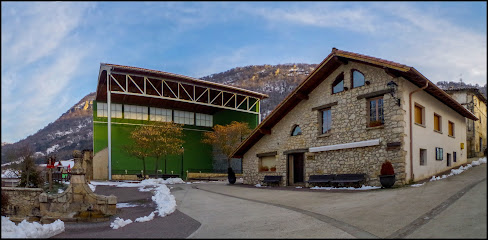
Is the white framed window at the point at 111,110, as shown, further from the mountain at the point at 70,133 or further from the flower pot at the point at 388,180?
the mountain at the point at 70,133

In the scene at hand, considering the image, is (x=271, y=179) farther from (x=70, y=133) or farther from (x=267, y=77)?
(x=267, y=77)

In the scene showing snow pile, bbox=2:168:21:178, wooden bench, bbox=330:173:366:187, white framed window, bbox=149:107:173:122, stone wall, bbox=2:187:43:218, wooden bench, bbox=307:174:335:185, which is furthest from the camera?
white framed window, bbox=149:107:173:122

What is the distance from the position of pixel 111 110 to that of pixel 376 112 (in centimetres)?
2450

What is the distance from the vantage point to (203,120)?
134 feet

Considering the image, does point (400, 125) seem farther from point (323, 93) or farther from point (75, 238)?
point (75, 238)

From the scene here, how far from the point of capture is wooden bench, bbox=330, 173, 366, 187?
18.0 m

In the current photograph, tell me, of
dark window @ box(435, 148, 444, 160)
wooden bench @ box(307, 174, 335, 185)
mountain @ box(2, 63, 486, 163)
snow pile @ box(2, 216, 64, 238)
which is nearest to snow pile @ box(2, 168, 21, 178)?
snow pile @ box(2, 216, 64, 238)

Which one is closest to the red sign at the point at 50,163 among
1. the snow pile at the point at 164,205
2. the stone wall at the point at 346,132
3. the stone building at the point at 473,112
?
the snow pile at the point at 164,205

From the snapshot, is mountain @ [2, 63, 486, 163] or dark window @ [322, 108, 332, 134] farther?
mountain @ [2, 63, 486, 163]

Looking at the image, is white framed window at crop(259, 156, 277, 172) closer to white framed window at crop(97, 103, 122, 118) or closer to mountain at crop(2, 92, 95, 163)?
white framed window at crop(97, 103, 122, 118)

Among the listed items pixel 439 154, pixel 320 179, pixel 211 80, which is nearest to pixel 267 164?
pixel 320 179

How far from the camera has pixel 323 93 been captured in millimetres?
20781

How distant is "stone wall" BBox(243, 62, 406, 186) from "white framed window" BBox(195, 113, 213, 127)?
56.4ft

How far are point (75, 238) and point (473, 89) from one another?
28050mm
